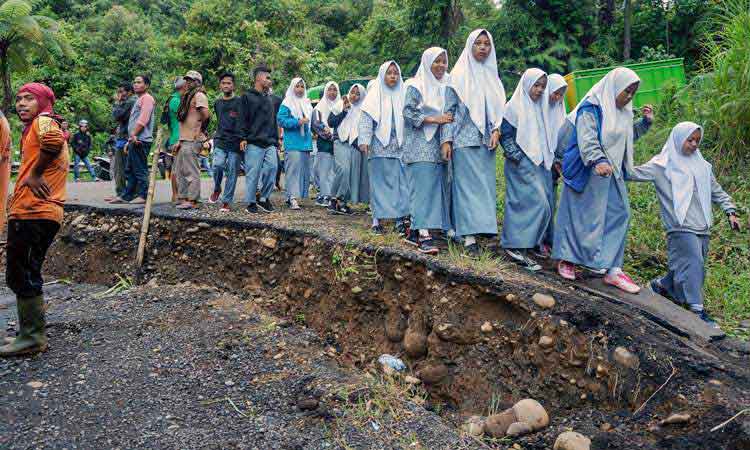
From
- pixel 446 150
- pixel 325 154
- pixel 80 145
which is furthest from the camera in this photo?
pixel 80 145

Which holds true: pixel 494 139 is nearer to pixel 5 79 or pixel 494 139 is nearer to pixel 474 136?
pixel 474 136

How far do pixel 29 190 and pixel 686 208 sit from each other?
179 inches

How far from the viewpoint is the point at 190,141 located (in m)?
6.44

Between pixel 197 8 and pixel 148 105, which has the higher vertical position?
pixel 197 8

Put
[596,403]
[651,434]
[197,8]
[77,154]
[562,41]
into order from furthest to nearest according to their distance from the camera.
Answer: [197,8]
[77,154]
[562,41]
[596,403]
[651,434]

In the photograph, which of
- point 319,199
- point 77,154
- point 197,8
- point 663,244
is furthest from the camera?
point 197,8

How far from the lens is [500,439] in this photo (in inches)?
131

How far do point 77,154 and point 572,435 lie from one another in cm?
1413

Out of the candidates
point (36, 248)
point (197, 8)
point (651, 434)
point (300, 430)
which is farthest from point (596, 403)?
point (197, 8)

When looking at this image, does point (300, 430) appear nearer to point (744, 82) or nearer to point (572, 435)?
point (572, 435)

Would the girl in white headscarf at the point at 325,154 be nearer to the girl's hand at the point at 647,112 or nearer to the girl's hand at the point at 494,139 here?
the girl's hand at the point at 494,139

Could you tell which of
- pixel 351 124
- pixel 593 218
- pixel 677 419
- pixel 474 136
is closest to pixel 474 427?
pixel 677 419

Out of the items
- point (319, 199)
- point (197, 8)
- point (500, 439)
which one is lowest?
point (500, 439)

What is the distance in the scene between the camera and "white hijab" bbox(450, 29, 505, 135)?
4.75 m
